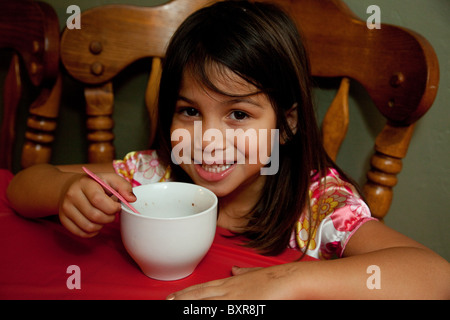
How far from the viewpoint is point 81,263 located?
21.9 inches

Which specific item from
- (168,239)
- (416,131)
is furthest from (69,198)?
(416,131)

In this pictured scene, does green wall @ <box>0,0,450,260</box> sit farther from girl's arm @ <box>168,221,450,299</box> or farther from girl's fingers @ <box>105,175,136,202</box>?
girl's fingers @ <box>105,175,136,202</box>

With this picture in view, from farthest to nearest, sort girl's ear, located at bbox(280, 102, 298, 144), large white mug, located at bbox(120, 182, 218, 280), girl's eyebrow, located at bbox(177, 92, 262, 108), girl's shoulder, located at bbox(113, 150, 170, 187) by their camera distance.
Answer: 1. girl's shoulder, located at bbox(113, 150, 170, 187)
2. girl's ear, located at bbox(280, 102, 298, 144)
3. girl's eyebrow, located at bbox(177, 92, 262, 108)
4. large white mug, located at bbox(120, 182, 218, 280)

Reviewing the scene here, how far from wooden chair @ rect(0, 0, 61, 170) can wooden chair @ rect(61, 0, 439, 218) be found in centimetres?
→ 4

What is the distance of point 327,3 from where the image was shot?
84 centimetres

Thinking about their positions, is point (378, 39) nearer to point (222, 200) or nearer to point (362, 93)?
point (362, 93)

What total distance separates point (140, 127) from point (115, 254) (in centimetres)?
63

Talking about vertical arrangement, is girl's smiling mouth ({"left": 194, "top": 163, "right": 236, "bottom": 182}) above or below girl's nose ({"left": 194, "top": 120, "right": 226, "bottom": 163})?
below

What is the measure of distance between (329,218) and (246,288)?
289 millimetres

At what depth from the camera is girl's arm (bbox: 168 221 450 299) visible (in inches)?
18.8

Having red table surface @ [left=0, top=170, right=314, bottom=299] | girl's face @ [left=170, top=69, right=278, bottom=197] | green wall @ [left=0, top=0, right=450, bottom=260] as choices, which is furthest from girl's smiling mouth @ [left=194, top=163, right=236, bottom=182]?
green wall @ [left=0, top=0, right=450, bottom=260]

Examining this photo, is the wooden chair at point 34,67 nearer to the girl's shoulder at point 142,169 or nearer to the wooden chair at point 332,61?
the wooden chair at point 332,61

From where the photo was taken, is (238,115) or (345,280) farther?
(238,115)

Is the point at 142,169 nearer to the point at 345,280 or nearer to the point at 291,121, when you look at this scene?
the point at 291,121
